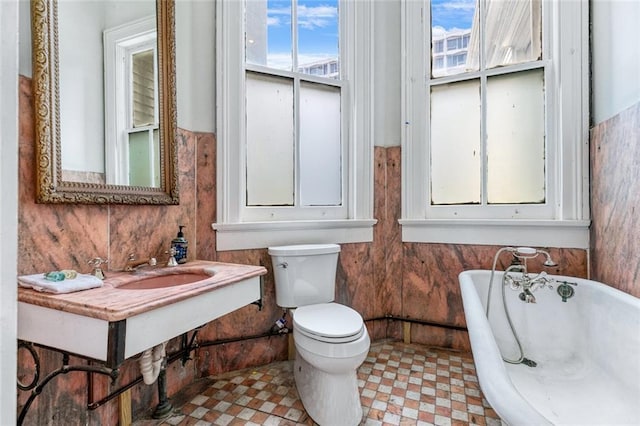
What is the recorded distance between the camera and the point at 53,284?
95cm

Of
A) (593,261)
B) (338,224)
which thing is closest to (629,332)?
(593,261)

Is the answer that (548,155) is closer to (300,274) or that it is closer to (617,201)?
(617,201)

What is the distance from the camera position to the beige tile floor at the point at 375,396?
1.42 metres

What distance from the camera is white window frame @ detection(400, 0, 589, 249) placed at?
176 centimetres

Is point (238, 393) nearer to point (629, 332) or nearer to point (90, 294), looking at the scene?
point (90, 294)

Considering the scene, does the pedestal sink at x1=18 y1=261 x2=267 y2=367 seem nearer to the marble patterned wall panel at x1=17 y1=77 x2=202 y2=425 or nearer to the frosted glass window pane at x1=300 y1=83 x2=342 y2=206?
the marble patterned wall panel at x1=17 y1=77 x2=202 y2=425

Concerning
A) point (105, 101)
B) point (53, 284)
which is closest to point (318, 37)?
point (105, 101)

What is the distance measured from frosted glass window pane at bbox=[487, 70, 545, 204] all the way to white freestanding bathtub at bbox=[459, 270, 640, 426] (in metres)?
0.59

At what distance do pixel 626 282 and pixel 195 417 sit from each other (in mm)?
2087

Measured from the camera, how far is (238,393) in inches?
64.2

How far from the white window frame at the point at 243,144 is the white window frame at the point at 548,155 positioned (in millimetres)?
272

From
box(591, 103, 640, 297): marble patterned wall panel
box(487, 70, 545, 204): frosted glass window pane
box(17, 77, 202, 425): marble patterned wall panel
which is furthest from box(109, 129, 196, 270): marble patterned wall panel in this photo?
box(591, 103, 640, 297): marble patterned wall panel

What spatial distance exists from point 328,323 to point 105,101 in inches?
54.4

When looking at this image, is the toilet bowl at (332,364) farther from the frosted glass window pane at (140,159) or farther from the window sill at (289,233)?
the frosted glass window pane at (140,159)
